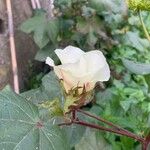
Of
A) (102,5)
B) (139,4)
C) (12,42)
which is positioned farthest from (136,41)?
(139,4)

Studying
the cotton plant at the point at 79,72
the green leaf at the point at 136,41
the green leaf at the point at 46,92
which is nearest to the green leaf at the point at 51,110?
the cotton plant at the point at 79,72

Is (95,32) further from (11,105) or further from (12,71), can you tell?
(11,105)

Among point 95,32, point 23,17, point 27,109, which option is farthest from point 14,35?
point 27,109

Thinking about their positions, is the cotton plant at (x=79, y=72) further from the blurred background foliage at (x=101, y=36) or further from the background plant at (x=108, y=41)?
the blurred background foliage at (x=101, y=36)

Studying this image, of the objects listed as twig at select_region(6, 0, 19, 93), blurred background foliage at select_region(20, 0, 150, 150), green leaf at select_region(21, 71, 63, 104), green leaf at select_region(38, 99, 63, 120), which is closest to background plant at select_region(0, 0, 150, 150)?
blurred background foliage at select_region(20, 0, 150, 150)

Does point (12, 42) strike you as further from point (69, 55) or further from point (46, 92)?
point (69, 55)
